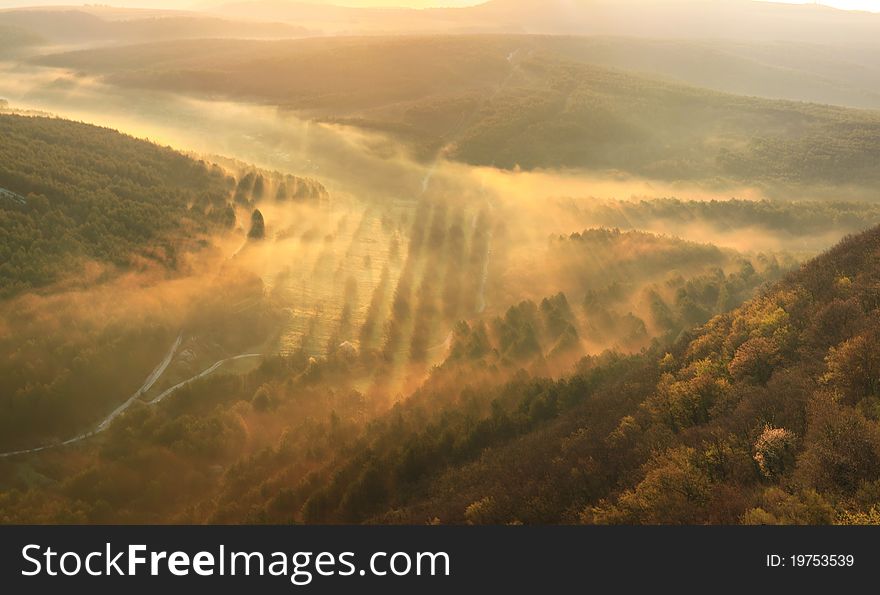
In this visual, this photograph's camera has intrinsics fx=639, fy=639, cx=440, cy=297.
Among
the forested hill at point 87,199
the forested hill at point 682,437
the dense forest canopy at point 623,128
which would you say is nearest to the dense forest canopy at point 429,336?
the forested hill at point 682,437

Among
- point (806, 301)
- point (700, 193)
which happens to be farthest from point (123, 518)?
point (700, 193)

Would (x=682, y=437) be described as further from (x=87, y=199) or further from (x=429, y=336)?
(x=87, y=199)

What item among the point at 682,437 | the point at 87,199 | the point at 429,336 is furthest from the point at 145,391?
the point at 682,437

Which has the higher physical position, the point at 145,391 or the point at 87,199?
the point at 87,199

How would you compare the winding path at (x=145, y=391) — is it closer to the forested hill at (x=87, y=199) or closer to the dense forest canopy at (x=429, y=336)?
the dense forest canopy at (x=429, y=336)

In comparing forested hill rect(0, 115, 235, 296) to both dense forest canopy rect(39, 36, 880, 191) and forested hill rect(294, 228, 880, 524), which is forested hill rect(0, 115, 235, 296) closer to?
forested hill rect(294, 228, 880, 524)

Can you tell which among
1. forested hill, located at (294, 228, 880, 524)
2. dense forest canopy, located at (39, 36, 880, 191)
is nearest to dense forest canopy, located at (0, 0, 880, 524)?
forested hill, located at (294, 228, 880, 524)

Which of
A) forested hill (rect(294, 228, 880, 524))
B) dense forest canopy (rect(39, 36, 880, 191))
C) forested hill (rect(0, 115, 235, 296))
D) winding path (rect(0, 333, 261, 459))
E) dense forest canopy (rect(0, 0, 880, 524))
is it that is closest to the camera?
forested hill (rect(294, 228, 880, 524))
